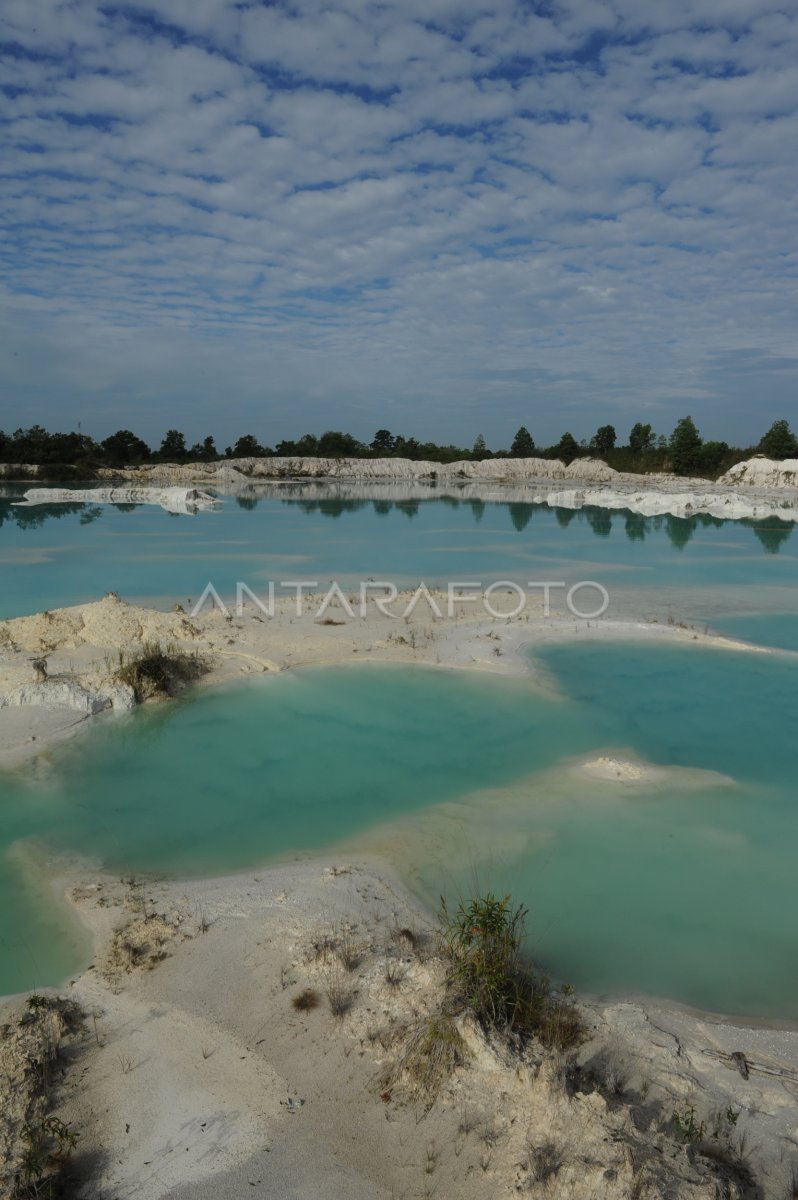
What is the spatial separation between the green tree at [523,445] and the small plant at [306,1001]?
11505 cm

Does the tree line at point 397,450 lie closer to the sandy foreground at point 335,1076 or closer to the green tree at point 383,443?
the green tree at point 383,443

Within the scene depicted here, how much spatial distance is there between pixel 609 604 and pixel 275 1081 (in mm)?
16419

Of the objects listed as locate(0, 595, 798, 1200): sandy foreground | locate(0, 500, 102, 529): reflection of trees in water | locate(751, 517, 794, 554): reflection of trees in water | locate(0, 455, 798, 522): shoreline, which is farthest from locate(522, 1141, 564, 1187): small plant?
locate(0, 455, 798, 522): shoreline

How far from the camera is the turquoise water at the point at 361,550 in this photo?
22906 millimetres

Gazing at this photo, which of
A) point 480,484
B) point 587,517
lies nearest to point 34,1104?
point 587,517

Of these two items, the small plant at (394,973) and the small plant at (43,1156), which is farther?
the small plant at (394,973)

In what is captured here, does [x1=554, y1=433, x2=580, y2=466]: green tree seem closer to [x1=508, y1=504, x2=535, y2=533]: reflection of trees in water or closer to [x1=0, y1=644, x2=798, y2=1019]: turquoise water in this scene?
[x1=508, y1=504, x2=535, y2=533]: reflection of trees in water

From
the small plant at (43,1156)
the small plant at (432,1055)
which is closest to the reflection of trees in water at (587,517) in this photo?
the small plant at (432,1055)

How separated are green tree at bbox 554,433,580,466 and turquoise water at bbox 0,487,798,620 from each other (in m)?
61.0

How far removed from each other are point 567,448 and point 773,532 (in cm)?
7174

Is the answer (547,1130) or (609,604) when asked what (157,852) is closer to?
(547,1130)

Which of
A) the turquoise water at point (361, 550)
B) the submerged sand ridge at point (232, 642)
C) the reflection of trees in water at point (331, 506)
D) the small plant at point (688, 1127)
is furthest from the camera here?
the reflection of trees in water at point (331, 506)

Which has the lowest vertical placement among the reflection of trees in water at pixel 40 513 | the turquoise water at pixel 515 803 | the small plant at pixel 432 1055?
the turquoise water at pixel 515 803

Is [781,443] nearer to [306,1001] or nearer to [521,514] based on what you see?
[521,514]
